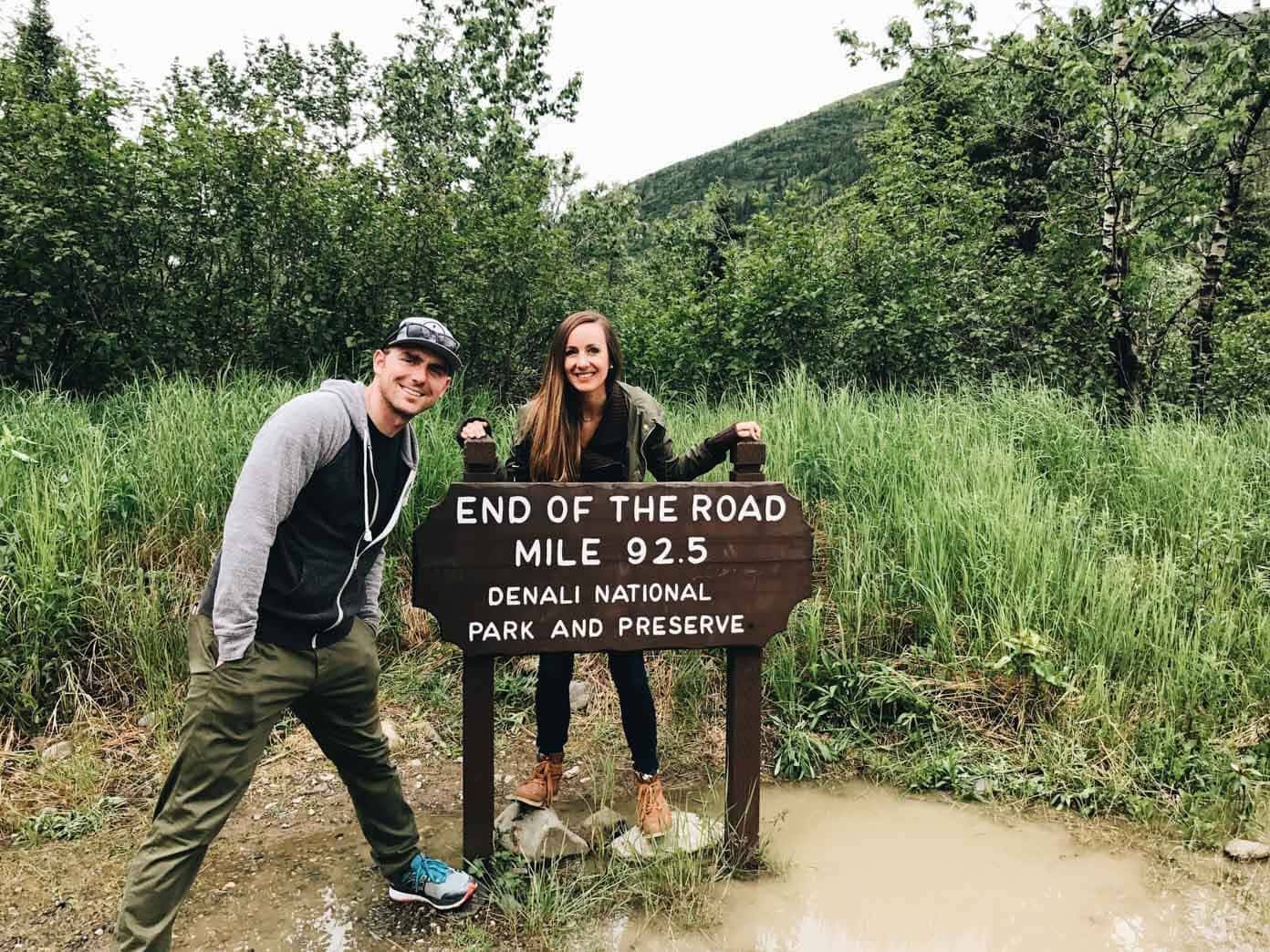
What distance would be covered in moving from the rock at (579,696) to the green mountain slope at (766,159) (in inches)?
3423

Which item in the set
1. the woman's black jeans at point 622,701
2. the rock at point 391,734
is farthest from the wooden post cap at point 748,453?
the rock at point 391,734

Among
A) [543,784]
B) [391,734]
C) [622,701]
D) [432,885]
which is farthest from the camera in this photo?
[391,734]

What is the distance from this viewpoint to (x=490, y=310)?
22.6 feet

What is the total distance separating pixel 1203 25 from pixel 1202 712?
6.51 metres

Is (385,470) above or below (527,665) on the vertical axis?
above

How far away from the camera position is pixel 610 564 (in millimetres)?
2629

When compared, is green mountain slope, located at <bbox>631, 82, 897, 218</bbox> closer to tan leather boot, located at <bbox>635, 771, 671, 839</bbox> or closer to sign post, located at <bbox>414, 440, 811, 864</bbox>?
sign post, located at <bbox>414, 440, 811, 864</bbox>

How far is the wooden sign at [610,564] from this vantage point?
255cm

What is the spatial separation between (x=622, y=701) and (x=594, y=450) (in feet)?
3.01

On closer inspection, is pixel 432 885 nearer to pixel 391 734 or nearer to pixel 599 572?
pixel 599 572

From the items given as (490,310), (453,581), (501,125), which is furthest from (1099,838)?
(501,125)

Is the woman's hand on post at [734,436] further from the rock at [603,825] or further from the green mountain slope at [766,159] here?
the green mountain slope at [766,159]

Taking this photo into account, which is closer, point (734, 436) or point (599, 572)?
point (599, 572)

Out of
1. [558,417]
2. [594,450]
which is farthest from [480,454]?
[594,450]
